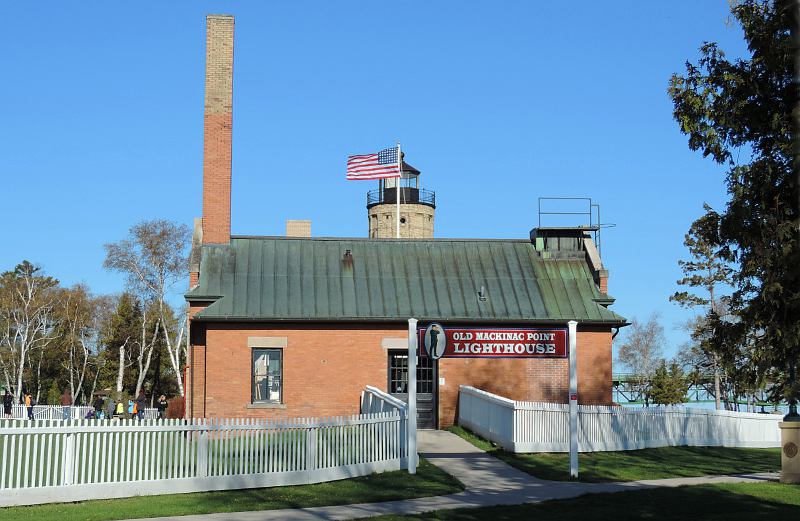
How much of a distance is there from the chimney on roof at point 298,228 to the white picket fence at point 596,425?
426 inches

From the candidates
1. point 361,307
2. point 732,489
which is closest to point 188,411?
point 361,307

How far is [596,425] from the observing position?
23.7 m

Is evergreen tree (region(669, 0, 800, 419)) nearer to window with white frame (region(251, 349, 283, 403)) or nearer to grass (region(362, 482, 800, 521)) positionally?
grass (region(362, 482, 800, 521))

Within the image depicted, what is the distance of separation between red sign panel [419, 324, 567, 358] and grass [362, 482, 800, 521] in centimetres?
509

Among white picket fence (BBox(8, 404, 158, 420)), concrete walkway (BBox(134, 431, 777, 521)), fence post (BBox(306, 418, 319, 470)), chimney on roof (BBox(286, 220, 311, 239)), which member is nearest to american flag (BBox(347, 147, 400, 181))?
chimney on roof (BBox(286, 220, 311, 239))

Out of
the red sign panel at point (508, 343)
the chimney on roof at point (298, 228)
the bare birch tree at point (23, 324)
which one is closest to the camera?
the red sign panel at point (508, 343)

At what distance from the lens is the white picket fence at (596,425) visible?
74.2 feet

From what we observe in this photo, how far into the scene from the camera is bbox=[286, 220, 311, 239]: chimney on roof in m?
36.4

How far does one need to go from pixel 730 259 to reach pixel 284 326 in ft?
46.0

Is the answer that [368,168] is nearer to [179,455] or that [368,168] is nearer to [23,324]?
[179,455]

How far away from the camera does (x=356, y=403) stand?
28047mm

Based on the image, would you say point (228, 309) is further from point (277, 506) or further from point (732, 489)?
point (732, 489)

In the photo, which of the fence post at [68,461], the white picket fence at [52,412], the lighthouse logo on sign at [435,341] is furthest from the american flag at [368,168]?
the fence post at [68,461]

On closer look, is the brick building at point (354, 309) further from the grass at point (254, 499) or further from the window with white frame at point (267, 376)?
the grass at point (254, 499)
